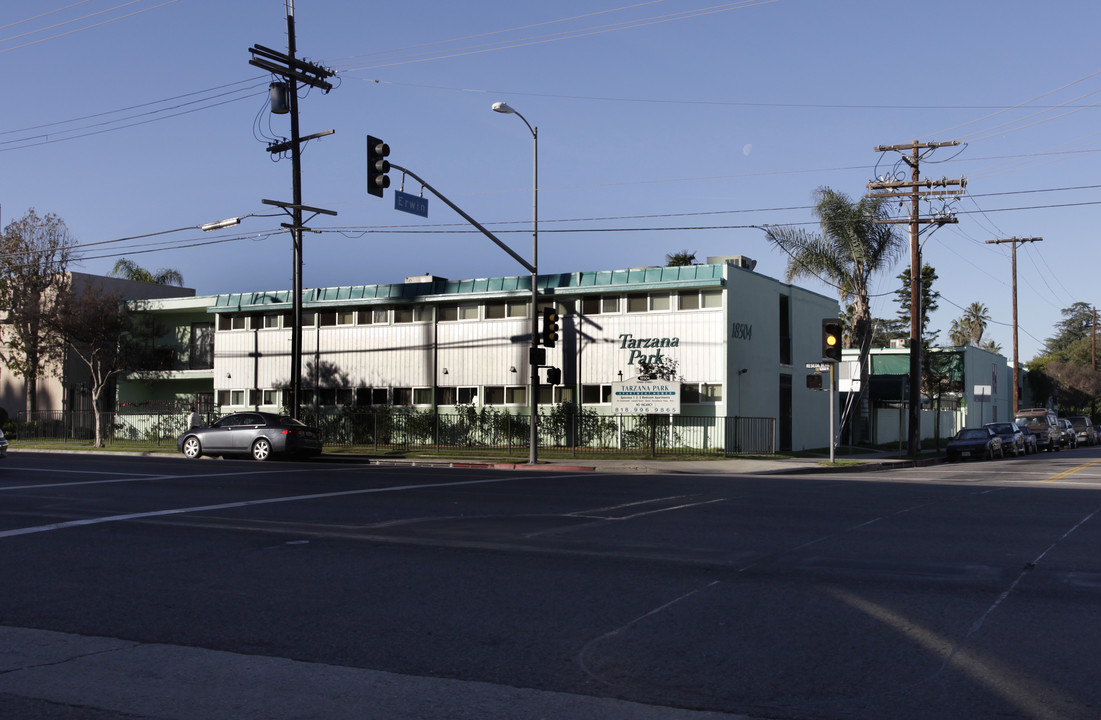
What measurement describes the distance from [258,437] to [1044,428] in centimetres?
3932

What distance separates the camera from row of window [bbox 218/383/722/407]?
33406mm

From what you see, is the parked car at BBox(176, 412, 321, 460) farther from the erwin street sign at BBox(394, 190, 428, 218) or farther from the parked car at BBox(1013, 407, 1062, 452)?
the parked car at BBox(1013, 407, 1062, 452)

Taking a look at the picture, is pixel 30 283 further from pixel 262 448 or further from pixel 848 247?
pixel 848 247

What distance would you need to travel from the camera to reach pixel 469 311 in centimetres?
3806

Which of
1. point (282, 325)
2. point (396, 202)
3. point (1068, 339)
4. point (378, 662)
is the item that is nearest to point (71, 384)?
point (282, 325)

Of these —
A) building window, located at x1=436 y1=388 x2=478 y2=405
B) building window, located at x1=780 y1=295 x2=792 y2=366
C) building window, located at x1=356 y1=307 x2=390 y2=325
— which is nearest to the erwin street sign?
building window, located at x1=436 y1=388 x2=478 y2=405

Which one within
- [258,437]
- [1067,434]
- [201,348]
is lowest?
[1067,434]

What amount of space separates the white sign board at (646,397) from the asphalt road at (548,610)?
15.8 meters

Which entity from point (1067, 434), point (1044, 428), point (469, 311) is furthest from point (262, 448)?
point (1067, 434)

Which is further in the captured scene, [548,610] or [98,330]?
[98,330]

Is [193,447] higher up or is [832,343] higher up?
[832,343]

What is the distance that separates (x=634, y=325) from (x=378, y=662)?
28.8 metres

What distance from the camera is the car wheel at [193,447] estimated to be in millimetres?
30203

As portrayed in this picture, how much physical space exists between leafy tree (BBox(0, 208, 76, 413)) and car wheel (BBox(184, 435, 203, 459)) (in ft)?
54.2
